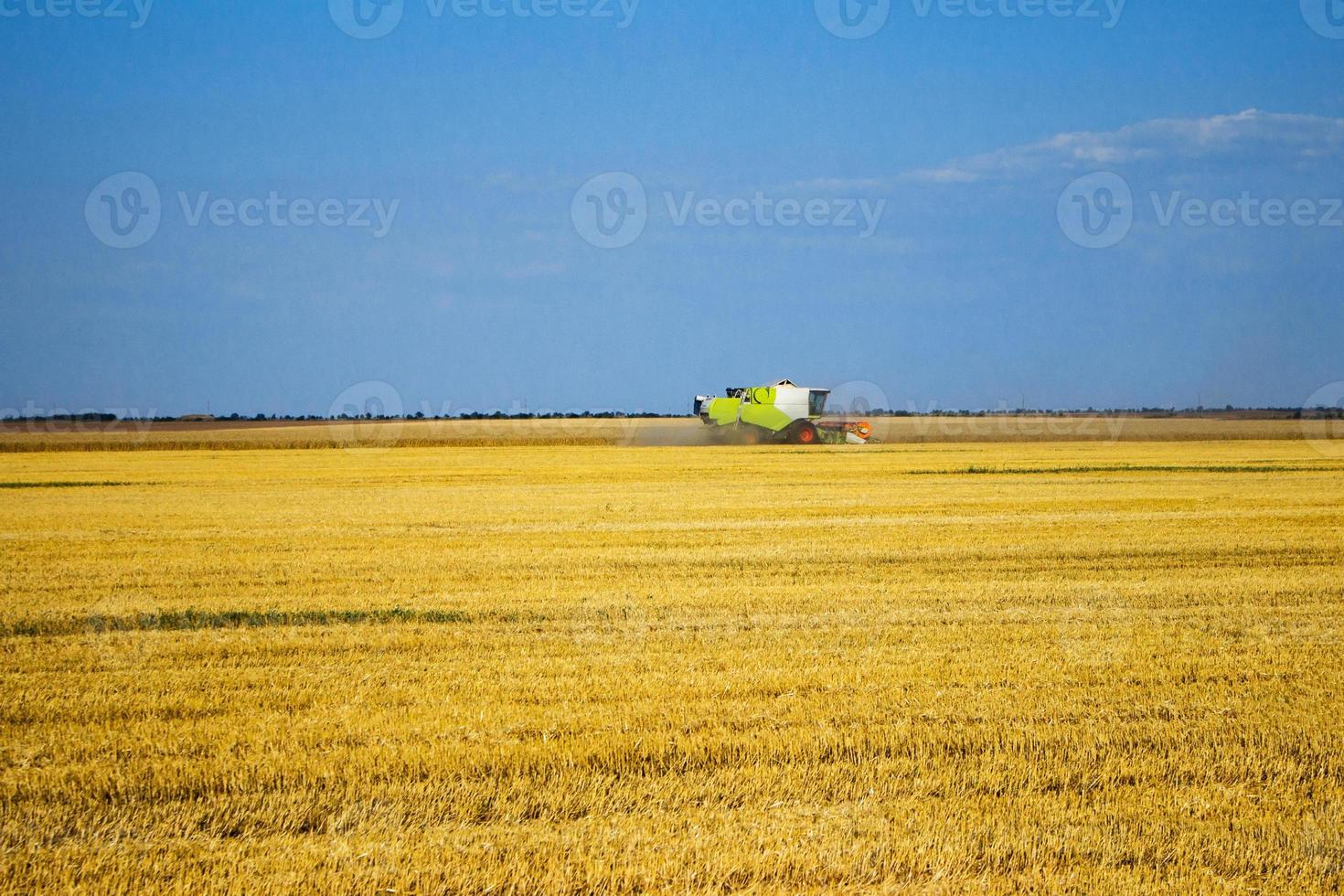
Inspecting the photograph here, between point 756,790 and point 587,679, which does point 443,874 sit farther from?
point 587,679

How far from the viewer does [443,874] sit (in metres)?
5.05

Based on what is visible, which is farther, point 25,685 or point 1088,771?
point 25,685

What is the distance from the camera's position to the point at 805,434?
5097 centimetres

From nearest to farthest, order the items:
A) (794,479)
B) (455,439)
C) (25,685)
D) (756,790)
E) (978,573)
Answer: (756,790) → (25,685) → (978,573) → (794,479) → (455,439)

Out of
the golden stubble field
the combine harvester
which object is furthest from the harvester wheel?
the golden stubble field

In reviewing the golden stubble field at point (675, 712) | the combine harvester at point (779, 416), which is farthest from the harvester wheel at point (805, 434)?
the golden stubble field at point (675, 712)

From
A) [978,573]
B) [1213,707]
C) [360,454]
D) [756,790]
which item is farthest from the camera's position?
[360,454]

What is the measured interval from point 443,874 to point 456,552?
1092 cm

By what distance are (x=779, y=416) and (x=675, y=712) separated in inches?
Answer: 1727

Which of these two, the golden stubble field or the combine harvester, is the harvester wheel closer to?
the combine harvester

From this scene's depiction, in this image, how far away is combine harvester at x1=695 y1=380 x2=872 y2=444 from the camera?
5078 cm

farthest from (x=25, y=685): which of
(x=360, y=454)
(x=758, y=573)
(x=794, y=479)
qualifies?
(x=360, y=454)

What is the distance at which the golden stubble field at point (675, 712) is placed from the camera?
5.28 m

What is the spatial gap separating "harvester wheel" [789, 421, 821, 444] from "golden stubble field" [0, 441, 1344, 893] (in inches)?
1319
